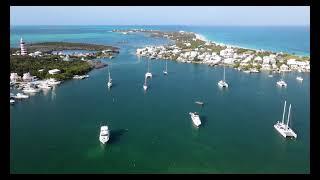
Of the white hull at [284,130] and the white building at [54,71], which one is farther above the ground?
the white building at [54,71]

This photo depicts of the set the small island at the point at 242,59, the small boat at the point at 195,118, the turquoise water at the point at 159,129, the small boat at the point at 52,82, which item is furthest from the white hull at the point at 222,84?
the small boat at the point at 52,82

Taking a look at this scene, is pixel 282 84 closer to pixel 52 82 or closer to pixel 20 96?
pixel 52 82

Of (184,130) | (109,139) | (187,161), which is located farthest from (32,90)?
(187,161)

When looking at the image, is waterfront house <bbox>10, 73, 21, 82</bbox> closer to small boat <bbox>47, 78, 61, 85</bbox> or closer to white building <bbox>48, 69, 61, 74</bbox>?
small boat <bbox>47, 78, 61, 85</bbox>

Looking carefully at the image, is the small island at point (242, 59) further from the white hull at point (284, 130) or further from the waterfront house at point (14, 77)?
the waterfront house at point (14, 77)
